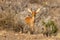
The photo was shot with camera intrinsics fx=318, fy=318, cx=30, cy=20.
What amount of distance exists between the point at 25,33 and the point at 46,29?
68 cm

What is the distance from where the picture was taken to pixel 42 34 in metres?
9.98

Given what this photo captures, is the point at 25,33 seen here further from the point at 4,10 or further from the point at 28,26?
the point at 4,10

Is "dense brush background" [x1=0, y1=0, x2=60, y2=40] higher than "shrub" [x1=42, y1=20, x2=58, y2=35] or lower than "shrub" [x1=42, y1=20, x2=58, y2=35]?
higher

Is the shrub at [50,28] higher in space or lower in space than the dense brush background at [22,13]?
lower

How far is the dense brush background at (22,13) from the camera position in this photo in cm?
1059

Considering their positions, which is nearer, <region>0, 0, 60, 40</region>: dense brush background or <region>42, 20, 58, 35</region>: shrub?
<region>42, 20, 58, 35</region>: shrub

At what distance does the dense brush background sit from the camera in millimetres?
10594

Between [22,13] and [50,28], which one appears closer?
[50,28]

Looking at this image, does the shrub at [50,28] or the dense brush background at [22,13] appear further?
the dense brush background at [22,13]

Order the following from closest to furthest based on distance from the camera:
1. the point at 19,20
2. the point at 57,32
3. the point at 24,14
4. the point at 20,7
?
1. the point at 57,32
2. the point at 19,20
3. the point at 24,14
4. the point at 20,7

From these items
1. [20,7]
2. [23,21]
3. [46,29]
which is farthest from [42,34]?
[20,7]

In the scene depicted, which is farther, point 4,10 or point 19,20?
point 4,10

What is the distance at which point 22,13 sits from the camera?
11.7 m

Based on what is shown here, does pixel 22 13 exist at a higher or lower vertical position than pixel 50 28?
higher
